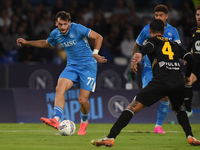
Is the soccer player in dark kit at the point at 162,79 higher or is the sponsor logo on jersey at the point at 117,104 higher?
the soccer player in dark kit at the point at 162,79

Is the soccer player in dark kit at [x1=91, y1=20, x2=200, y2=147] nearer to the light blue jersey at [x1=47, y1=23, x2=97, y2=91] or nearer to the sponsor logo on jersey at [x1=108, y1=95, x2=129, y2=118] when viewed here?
the light blue jersey at [x1=47, y1=23, x2=97, y2=91]

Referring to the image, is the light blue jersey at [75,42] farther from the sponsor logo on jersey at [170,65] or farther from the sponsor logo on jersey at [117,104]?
the sponsor logo on jersey at [117,104]

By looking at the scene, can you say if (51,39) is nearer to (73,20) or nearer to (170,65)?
(170,65)

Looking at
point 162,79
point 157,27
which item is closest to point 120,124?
point 162,79

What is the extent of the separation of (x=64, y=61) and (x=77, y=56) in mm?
7319

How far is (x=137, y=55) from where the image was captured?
247 inches

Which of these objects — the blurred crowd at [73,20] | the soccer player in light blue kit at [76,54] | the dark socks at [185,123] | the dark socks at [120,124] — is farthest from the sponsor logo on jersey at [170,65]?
the blurred crowd at [73,20]

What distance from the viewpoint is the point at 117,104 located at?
12492 millimetres

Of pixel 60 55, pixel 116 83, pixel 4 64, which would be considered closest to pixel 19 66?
pixel 4 64

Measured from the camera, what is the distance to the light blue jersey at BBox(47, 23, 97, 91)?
8.96 metres

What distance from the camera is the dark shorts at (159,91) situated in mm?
6605

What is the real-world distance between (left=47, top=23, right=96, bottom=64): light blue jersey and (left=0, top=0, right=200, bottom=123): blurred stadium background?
3393mm

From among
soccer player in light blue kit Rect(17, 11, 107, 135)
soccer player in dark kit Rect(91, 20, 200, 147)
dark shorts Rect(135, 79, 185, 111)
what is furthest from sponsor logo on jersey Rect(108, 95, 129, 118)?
dark shorts Rect(135, 79, 185, 111)

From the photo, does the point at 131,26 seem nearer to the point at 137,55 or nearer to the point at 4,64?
the point at 4,64
